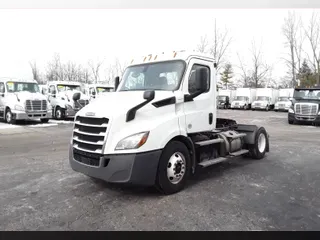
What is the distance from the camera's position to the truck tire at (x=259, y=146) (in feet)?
24.0

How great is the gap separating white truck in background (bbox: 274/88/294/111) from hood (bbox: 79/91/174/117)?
31132 mm

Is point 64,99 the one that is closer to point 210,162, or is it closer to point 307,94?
point 210,162

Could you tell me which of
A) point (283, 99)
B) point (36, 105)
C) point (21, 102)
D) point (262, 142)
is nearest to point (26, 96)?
point (21, 102)

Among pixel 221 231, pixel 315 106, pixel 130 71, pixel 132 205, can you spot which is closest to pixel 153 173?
pixel 132 205

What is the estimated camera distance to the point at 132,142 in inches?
167

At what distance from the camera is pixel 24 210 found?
13.5 feet

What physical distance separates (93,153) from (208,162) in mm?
2300

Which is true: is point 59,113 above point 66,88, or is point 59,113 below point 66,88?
below

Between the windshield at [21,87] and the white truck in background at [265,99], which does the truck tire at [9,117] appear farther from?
the white truck in background at [265,99]

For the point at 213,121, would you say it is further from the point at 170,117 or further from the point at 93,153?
the point at 93,153

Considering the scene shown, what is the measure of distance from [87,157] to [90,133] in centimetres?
41

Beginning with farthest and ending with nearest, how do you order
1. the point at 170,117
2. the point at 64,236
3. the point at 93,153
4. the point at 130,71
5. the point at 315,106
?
the point at 315,106 < the point at 130,71 < the point at 170,117 < the point at 93,153 < the point at 64,236

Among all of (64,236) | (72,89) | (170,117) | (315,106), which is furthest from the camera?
(72,89)

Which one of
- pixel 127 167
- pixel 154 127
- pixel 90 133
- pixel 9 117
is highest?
pixel 154 127
